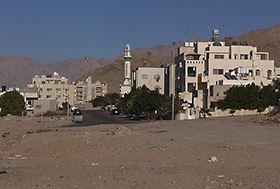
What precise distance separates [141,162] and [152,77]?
260 feet

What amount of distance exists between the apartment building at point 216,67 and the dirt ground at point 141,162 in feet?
127

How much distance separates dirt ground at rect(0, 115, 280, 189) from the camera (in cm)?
1260

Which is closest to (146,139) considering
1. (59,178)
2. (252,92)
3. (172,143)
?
(172,143)

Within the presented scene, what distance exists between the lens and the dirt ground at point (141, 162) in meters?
12.6

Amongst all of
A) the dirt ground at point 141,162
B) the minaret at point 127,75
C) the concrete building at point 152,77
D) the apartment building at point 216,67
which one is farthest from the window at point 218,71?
the minaret at point 127,75

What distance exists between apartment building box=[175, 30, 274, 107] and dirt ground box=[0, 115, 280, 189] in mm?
38734

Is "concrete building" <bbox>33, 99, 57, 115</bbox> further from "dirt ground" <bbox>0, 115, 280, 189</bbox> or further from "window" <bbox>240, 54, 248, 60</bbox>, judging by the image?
"dirt ground" <bbox>0, 115, 280, 189</bbox>

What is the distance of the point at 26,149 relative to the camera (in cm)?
2417

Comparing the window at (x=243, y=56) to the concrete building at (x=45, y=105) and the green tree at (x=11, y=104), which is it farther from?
the green tree at (x=11, y=104)

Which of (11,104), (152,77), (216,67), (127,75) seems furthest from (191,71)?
(127,75)

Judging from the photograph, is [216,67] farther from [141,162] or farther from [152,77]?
[141,162]

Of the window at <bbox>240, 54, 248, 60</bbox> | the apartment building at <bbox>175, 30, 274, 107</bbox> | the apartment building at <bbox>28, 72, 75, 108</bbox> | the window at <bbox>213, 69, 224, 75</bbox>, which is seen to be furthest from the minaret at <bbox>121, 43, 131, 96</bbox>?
the window at <bbox>213, 69, 224, 75</bbox>

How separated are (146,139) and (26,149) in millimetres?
7190

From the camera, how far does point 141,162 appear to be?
17.4m
